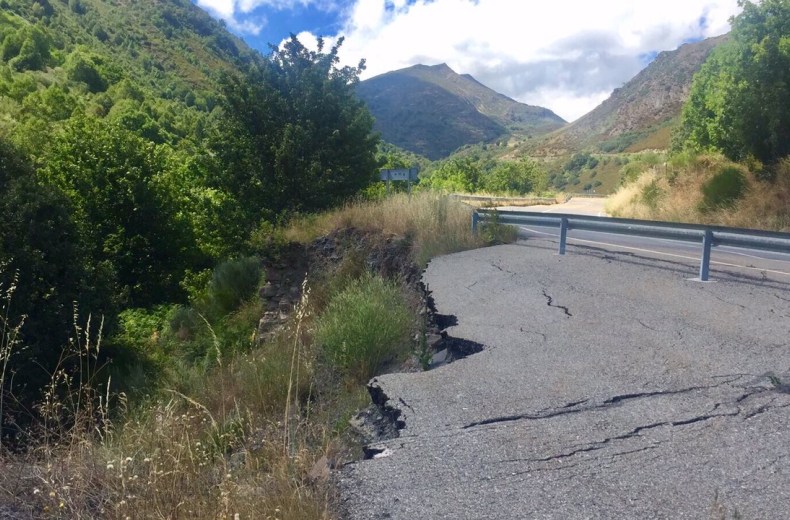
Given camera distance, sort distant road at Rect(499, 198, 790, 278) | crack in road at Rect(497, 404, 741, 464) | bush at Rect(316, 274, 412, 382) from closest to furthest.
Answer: crack in road at Rect(497, 404, 741, 464) → bush at Rect(316, 274, 412, 382) → distant road at Rect(499, 198, 790, 278)

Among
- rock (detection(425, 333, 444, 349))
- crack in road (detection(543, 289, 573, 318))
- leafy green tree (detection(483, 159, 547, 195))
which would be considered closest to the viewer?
rock (detection(425, 333, 444, 349))

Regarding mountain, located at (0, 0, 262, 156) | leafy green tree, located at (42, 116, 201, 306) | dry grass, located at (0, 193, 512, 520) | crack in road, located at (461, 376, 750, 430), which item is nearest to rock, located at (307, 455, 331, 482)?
dry grass, located at (0, 193, 512, 520)

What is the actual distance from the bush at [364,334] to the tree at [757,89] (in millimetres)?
17509

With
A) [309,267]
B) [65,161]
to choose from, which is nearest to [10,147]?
[65,161]

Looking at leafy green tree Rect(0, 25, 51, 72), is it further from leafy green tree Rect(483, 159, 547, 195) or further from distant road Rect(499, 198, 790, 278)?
distant road Rect(499, 198, 790, 278)

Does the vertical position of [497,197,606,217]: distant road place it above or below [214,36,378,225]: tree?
below

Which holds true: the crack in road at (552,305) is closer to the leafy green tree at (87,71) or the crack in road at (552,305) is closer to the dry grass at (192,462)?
the dry grass at (192,462)

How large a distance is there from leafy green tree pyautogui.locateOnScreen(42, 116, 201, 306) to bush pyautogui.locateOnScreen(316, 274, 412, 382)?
19518mm

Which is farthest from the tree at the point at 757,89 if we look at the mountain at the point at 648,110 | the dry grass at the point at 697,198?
the mountain at the point at 648,110

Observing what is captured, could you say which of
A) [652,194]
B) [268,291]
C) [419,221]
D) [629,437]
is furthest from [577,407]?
[652,194]

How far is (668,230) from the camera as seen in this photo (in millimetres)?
10375

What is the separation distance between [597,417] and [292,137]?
17988 mm

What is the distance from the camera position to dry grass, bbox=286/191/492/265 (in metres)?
12.9

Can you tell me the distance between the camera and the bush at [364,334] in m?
6.87
